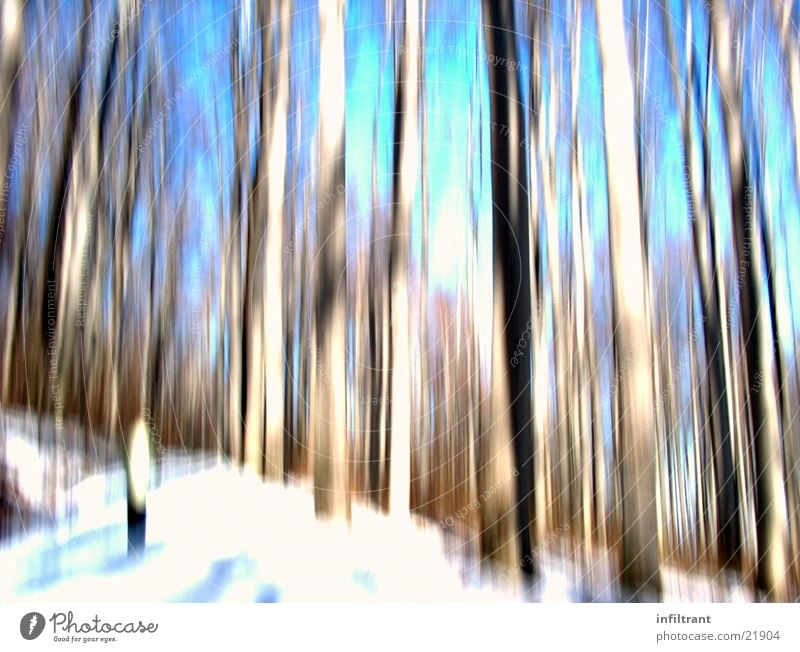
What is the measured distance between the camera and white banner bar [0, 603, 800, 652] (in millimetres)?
1407

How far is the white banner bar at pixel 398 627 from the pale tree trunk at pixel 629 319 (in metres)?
0.09

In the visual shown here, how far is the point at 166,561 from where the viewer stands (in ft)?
4.66

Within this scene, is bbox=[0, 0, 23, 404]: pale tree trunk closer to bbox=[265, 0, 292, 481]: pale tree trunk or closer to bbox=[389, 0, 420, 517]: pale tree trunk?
bbox=[265, 0, 292, 481]: pale tree trunk

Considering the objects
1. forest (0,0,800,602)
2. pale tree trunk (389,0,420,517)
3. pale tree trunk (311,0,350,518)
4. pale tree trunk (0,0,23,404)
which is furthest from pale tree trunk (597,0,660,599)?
pale tree trunk (0,0,23,404)

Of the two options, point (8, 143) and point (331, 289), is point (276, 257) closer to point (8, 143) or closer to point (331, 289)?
point (331, 289)

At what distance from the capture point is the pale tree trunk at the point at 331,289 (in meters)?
1.45

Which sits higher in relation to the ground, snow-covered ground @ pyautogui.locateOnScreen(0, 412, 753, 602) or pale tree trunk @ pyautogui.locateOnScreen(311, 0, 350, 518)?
pale tree trunk @ pyautogui.locateOnScreen(311, 0, 350, 518)

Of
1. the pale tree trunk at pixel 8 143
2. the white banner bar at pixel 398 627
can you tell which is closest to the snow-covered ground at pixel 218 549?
the white banner bar at pixel 398 627

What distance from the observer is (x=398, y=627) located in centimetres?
142

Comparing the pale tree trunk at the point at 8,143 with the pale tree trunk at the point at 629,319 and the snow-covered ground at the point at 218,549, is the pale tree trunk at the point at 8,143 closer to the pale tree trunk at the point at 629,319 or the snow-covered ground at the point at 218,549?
the snow-covered ground at the point at 218,549

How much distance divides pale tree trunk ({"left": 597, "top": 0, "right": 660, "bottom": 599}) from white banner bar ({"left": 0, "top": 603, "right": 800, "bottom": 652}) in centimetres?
9

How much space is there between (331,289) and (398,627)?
58cm

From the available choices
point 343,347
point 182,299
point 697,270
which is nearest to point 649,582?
point 697,270

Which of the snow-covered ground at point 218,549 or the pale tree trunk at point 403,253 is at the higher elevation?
the pale tree trunk at point 403,253
